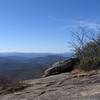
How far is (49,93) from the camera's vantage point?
10.2 metres

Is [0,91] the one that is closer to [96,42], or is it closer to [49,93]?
[49,93]

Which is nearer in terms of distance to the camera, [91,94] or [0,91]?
[91,94]

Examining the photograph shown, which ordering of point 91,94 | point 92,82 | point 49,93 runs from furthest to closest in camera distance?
point 92,82, point 49,93, point 91,94

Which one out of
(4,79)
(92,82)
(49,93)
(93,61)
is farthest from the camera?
(93,61)

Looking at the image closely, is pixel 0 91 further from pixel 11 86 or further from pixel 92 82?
pixel 92 82

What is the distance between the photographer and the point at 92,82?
11.6m

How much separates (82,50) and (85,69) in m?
4.27

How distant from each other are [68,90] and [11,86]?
10.0ft

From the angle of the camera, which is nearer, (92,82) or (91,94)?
(91,94)

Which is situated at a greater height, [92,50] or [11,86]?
[92,50]

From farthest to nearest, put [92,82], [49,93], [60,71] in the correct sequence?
[60,71] → [92,82] → [49,93]

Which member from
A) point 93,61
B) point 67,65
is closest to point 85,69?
point 93,61

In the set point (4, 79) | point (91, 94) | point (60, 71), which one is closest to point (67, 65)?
point (60, 71)

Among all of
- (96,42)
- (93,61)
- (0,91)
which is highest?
(96,42)
